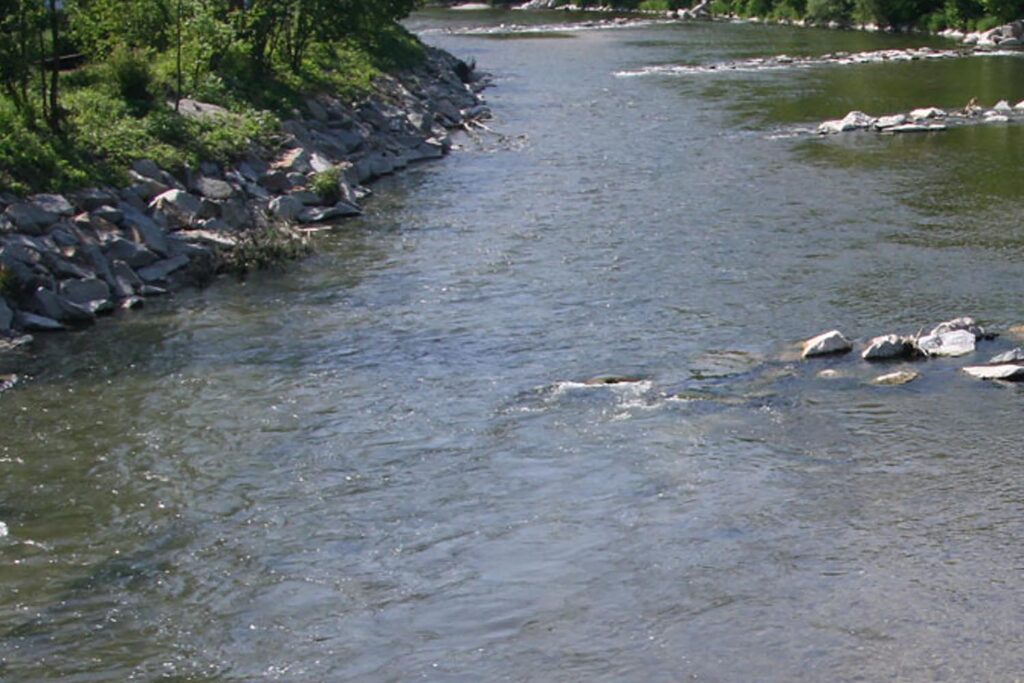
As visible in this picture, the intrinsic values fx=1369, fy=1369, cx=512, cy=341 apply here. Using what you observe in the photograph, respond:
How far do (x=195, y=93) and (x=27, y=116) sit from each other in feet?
23.8

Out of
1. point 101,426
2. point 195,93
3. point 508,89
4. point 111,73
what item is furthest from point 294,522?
point 508,89

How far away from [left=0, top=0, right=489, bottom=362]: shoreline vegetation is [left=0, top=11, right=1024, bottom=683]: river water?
42.2 inches

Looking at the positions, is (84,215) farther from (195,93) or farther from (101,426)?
(195,93)

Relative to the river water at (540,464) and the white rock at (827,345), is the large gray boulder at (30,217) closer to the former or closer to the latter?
the river water at (540,464)

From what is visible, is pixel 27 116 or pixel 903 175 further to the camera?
pixel 903 175

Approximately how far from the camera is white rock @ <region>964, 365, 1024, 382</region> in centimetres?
1709

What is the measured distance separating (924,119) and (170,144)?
23.0m

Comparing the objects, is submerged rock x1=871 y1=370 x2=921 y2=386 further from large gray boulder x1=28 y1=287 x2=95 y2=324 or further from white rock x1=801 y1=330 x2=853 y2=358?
large gray boulder x1=28 y1=287 x2=95 y2=324

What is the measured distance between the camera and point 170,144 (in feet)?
89.6

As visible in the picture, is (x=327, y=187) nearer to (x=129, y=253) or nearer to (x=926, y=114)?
(x=129, y=253)

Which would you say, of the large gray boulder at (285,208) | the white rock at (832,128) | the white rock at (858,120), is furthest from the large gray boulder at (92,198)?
the white rock at (858,120)

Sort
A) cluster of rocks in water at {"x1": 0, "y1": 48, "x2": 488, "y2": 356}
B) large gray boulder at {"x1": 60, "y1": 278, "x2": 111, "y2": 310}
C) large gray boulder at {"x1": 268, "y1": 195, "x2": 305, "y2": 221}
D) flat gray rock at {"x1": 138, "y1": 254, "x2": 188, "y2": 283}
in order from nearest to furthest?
1. cluster of rocks in water at {"x1": 0, "y1": 48, "x2": 488, "y2": 356}
2. large gray boulder at {"x1": 60, "y1": 278, "x2": 111, "y2": 310}
3. flat gray rock at {"x1": 138, "y1": 254, "x2": 188, "y2": 283}
4. large gray boulder at {"x1": 268, "y1": 195, "x2": 305, "y2": 221}

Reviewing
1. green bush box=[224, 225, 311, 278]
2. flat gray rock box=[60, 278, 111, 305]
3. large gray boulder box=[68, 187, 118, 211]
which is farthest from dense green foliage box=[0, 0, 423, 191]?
green bush box=[224, 225, 311, 278]

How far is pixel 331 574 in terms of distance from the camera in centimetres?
1252
